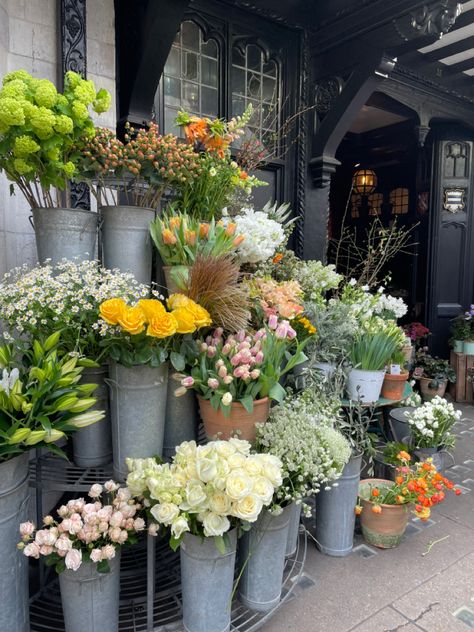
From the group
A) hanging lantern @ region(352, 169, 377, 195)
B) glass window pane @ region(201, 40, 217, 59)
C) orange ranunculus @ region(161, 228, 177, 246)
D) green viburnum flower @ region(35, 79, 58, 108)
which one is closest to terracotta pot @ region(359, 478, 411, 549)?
orange ranunculus @ region(161, 228, 177, 246)

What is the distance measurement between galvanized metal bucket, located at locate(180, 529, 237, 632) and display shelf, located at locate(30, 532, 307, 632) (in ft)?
→ 0.58

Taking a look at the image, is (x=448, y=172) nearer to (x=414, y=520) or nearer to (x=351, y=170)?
(x=351, y=170)

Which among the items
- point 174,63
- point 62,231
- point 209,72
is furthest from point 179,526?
point 209,72

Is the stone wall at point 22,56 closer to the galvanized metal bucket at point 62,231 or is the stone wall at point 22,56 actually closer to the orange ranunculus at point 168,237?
the galvanized metal bucket at point 62,231

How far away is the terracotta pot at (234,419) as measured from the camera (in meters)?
2.10

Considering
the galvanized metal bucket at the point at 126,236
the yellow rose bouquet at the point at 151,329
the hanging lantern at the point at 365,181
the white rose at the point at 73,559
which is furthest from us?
the hanging lantern at the point at 365,181

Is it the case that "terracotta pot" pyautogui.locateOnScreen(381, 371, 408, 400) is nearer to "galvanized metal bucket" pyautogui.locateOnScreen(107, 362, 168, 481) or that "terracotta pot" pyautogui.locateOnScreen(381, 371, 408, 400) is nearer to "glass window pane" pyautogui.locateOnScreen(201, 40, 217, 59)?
"galvanized metal bucket" pyautogui.locateOnScreen(107, 362, 168, 481)

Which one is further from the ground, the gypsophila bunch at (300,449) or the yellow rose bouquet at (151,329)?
the yellow rose bouquet at (151,329)

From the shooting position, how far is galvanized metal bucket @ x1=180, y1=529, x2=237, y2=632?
1862mm

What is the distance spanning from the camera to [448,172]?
6160mm

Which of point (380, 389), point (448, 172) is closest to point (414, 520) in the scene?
point (380, 389)

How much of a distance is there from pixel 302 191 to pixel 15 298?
2.96 meters

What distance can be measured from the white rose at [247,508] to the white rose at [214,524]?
60 millimetres

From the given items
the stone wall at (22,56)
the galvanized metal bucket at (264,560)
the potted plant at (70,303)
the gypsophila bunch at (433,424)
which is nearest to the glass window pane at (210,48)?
the stone wall at (22,56)
